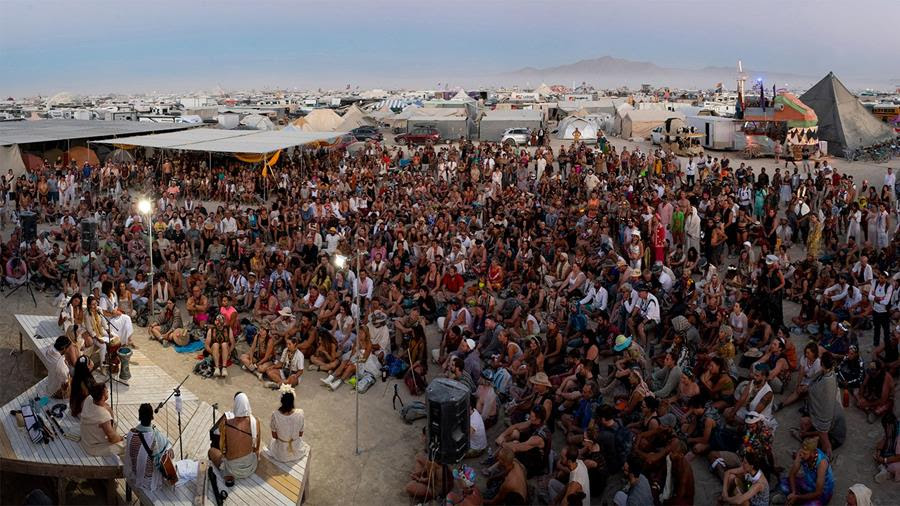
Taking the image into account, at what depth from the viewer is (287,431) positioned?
661cm

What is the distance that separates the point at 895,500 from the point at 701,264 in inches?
265

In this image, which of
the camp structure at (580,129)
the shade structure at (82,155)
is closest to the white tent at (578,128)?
the camp structure at (580,129)

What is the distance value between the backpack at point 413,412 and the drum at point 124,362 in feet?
11.0

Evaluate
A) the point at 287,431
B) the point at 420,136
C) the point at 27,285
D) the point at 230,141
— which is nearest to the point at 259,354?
the point at 287,431

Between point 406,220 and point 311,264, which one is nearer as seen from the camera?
point 311,264

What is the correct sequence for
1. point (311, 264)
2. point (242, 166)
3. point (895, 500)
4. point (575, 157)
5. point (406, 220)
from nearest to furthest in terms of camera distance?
point (895, 500)
point (311, 264)
point (406, 220)
point (575, 157)
point (242, 166)

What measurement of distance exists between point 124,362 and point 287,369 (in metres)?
2.06

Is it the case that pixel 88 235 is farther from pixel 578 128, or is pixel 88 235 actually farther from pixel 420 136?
pixel 578 128

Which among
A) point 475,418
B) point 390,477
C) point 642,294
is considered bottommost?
point 390,477

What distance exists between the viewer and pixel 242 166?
941 inches

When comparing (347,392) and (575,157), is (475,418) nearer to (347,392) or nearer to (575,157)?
(347,392)

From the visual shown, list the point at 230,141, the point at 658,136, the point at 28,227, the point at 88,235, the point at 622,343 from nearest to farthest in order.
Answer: the point at 622,343 → the point at 88,235 → the point at 28,227 → the point at 230,141 → the point at 658,136

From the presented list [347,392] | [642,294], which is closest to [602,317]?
[642,294]

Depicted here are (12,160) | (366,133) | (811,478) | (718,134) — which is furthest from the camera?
(366,133)
